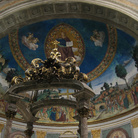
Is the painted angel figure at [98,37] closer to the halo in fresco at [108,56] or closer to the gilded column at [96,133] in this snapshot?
the halo in fresco at [108,56]

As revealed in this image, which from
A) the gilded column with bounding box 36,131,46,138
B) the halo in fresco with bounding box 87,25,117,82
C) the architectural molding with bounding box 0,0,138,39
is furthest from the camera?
the gilded column with bounding box 36,131,46,138

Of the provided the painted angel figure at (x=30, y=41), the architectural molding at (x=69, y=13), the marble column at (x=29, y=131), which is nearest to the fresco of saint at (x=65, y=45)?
the painted angel figure at (x=30, y=41)

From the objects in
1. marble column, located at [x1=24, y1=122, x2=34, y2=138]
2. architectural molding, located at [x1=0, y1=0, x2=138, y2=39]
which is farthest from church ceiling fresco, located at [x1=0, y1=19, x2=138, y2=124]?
marble column, located at [x1=24, y1=122, x2=34, y2=138]

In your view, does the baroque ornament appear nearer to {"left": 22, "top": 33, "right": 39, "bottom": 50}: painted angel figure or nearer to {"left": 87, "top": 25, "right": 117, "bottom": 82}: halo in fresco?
{"left": 87, "top": 25, "right": 117, "bottom": 82}: halo in fresco

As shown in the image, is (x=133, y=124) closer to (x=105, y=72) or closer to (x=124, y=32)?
(x=105, y=72)

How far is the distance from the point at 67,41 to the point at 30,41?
229 centimetres

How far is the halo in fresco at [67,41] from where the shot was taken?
13500 mm

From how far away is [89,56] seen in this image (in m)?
14.0

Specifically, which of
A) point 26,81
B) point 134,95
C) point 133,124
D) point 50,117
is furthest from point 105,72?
point 26,81

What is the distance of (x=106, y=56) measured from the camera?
13.5m

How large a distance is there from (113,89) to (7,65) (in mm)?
6590

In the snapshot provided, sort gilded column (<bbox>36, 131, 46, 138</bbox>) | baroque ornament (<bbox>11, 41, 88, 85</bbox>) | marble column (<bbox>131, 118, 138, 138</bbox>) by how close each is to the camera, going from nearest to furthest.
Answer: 1. baroque ornament (<bbox>11, 41, 88, 85</bbox>)
2. marble column (<bbox>131, 118, 138, 138</bbox>)
3. gilded column (<bbox>36, 131, 46, 138</bbox>)

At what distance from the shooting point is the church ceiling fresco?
12688mm

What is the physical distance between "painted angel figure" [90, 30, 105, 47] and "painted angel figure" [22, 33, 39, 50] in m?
3.47
